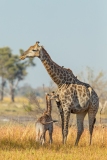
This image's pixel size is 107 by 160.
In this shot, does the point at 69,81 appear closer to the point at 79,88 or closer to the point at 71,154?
the point at 79,88

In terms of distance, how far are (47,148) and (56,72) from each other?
183 centimetres

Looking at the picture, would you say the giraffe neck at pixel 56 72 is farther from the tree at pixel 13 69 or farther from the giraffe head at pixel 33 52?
the tree at pixel 13 69

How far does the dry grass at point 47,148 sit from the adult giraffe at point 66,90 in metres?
0.69

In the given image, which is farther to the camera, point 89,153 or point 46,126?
point 46,126

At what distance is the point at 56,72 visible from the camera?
13.1 meters

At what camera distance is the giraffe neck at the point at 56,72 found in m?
13.0

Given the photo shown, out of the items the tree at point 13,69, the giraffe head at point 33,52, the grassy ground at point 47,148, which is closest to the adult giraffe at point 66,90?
the giraffe head at point 33,52

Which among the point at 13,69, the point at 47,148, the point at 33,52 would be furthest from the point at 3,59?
the point at 47,148

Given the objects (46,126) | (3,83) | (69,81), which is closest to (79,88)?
(69,81)

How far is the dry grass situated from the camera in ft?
35.3

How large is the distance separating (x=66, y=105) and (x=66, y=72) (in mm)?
822

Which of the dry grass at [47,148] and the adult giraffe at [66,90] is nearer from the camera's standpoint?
the dry grass at [47,148]

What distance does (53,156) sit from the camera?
10.8 m

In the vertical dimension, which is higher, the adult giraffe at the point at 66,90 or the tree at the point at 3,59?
the tree at the point at 3,59
